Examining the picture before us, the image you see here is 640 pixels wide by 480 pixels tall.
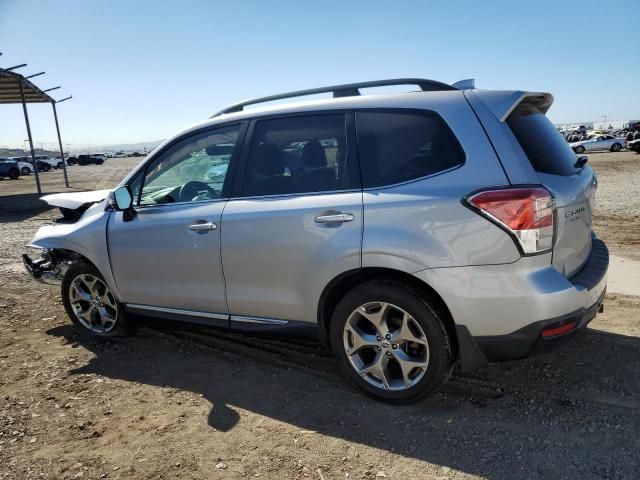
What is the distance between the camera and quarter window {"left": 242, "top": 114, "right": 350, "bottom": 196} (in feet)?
10.7

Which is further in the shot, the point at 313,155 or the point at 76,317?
the point at 76,317

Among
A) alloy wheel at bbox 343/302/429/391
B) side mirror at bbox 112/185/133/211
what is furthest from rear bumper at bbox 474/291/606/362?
side mirror at bbox 112/185/133/211

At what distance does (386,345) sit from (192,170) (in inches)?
81.2

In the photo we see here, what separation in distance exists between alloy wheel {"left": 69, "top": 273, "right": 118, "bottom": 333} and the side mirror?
901 millimetres

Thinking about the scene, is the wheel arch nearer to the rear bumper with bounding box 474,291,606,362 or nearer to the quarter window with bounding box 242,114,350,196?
the rear bumper with bounding box 474,291,606,362

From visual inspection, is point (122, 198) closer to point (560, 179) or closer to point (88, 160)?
point (560, 179)

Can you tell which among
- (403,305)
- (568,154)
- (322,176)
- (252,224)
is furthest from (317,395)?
(568,154)

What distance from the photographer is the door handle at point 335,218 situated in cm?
307

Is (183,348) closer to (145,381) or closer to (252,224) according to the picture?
(145,381)

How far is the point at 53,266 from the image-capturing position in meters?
5.00

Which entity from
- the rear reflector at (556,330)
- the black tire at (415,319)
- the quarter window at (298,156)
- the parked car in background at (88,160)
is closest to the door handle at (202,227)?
the quarter window at (298,156)

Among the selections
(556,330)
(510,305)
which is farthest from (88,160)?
(556,330)

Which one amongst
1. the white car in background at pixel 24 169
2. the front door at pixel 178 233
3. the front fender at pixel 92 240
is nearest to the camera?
the front door at pixel 178 233

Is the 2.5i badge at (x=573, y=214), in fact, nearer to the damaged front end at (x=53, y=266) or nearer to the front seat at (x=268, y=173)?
the front seat at (x=268, y=173)
